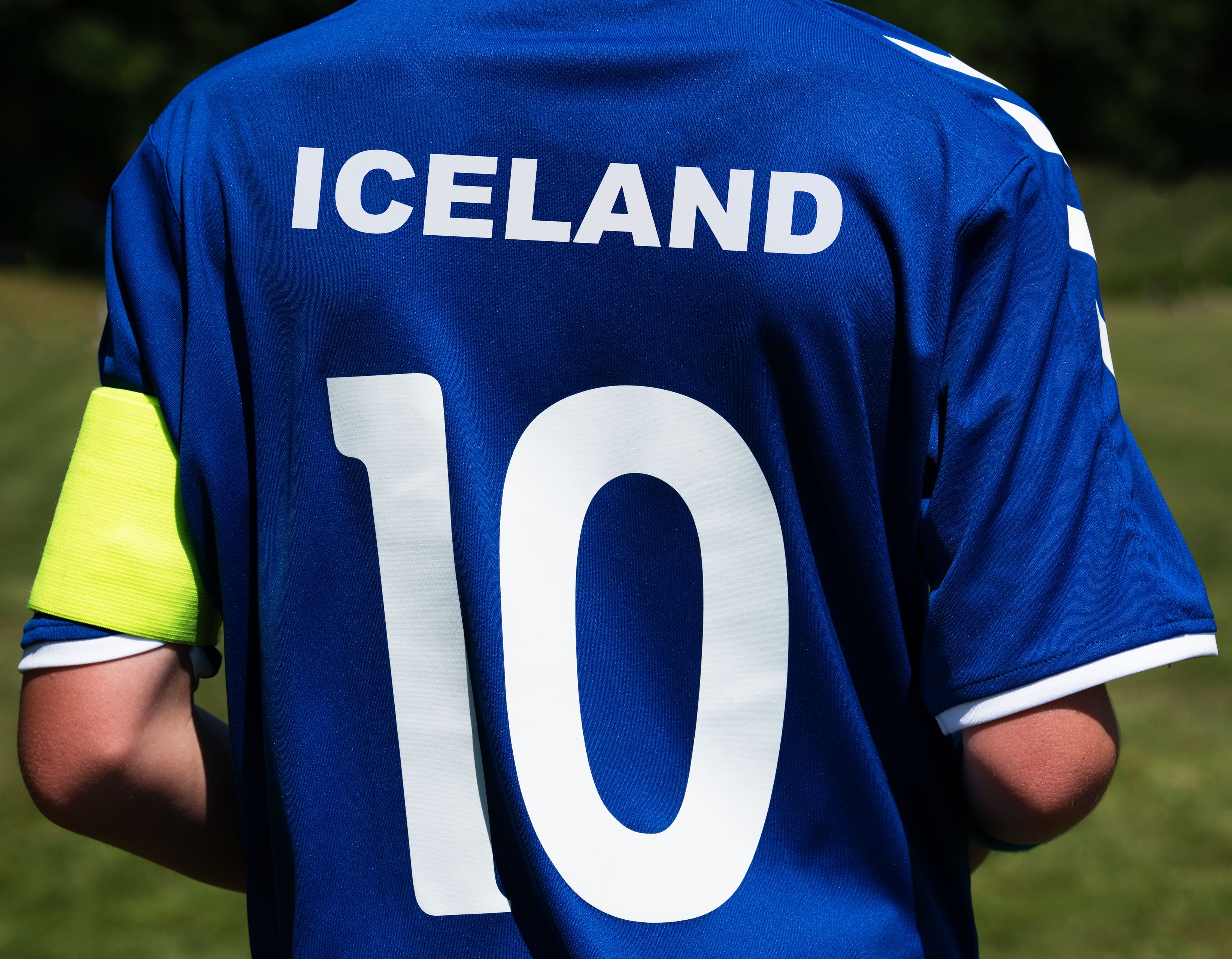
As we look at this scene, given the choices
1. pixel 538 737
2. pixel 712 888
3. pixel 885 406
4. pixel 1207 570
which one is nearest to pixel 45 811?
pixel 538 737

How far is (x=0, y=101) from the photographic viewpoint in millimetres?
23344

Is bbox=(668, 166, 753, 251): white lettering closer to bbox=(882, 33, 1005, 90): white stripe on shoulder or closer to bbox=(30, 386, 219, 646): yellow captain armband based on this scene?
bbox=(882, 33, 1005, 90): white stripe on shoulder

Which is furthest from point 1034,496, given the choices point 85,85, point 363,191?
point 85,85

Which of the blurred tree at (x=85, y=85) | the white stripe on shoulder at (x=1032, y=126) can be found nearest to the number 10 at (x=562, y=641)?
the white stripe on shoulder at (x=1032, y=126)

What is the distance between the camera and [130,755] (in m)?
1.17

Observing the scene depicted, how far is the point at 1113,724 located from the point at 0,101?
1047 inches

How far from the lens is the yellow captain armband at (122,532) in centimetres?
114

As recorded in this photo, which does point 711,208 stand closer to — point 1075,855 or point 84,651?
point 84,651

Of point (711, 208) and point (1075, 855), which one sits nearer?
point (711, 208)

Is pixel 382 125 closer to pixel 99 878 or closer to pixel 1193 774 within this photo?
pixel 99 878

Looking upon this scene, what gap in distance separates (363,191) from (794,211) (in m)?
0.38

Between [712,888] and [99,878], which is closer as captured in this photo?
[712,888]

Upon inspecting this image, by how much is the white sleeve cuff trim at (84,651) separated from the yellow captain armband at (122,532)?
0.04 feet

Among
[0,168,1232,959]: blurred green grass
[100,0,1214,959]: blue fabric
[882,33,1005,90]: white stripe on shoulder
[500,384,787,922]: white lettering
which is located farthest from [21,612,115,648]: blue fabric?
[0,168,1232,959]: blurred green grass
